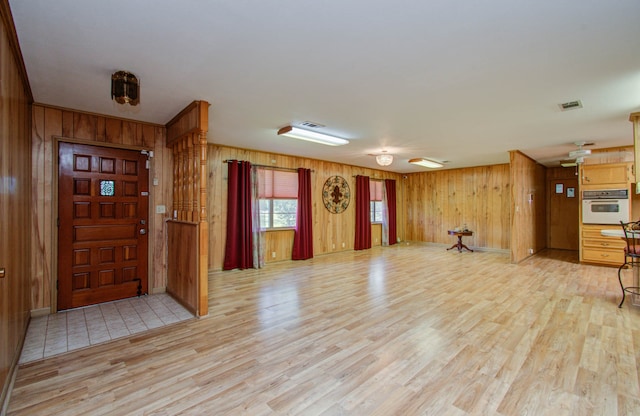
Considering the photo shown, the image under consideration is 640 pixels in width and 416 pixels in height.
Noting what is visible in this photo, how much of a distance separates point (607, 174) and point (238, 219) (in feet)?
24.7

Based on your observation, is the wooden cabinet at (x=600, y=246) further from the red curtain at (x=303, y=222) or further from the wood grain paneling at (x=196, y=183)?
the wood grain paneling at (x=196, y=183)

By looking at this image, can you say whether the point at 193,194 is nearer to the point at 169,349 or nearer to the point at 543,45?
the point at 169,349

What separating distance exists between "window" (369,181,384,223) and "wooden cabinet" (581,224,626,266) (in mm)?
4816

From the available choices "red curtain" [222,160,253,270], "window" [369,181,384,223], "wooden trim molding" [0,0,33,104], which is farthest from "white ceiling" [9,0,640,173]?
"window" [369,181,384,223]

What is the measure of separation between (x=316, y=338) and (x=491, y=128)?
13.0 feet

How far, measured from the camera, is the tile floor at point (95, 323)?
2.62 m

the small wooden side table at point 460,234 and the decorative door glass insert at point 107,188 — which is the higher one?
the decorative door glass insert at point 107,188

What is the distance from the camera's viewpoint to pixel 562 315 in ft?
10.9

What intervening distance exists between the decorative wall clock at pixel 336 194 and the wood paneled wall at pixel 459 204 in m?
2.76

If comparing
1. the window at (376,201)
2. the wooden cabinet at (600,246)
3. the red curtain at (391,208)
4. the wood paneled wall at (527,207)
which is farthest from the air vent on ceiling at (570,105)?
the red curtain at (391,208)

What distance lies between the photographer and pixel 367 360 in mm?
2373

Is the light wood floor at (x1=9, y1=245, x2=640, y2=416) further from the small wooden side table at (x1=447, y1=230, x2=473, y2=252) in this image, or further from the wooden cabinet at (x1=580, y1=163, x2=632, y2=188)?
the small wooden side table at (x1=447, y1=230, x2=473, y2=252)

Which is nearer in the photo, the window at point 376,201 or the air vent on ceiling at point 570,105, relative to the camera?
the air vent on ceiling at point 570,105

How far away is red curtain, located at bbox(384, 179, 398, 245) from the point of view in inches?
361
